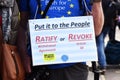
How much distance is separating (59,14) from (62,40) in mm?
194

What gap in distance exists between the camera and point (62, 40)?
310 centimetres

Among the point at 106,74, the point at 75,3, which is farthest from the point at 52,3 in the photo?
the point at 106,74

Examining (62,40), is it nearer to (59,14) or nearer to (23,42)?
(59,14)

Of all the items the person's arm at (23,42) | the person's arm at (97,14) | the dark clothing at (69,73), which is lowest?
the dark clothing at (69,73)

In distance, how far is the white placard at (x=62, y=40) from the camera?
3.08m

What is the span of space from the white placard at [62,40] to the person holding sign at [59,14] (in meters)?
0.06

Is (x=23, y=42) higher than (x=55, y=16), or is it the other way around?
(x=55, y=16)

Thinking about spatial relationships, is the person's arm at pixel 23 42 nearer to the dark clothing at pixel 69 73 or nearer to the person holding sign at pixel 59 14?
the person holding sign at pixel 59 14

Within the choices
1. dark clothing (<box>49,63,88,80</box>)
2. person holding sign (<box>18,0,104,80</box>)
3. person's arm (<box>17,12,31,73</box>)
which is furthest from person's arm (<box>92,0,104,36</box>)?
person's arm (<box>17,12,31,73</box>)

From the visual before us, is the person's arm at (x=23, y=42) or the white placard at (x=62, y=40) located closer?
Answer: the white placard at (x=62, y=40)

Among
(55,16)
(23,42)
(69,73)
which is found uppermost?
(55,16)

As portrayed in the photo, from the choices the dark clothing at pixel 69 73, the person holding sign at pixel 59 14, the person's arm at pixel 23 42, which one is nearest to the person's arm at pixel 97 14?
the person holding sign at pixel 59 14

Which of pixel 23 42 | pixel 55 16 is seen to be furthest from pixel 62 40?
pixel 23 42

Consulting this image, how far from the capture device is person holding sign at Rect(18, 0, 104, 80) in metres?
3.10
